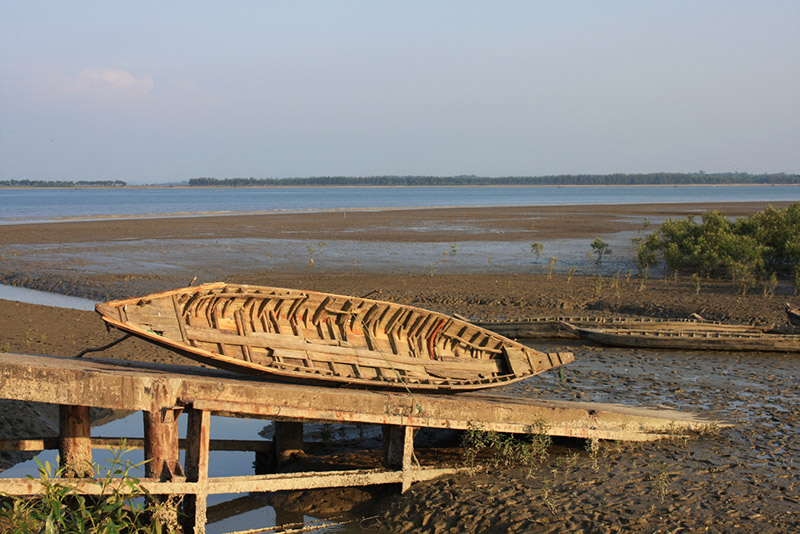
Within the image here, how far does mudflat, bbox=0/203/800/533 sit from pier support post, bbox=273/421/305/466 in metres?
1.02

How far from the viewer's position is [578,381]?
13.8 metres

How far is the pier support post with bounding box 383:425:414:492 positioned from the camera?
864 cm

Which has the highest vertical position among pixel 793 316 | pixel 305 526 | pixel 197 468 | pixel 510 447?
pixel 793 316

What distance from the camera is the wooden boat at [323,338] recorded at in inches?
343

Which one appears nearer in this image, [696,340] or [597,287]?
[696,340]

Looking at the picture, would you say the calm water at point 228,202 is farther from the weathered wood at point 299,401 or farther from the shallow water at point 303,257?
the weathered wood at point 299,401

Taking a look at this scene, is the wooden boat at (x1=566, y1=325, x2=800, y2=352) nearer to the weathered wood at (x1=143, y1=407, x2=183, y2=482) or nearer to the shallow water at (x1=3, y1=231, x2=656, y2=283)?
the shallow water at (x1=3, y1=231, x2=656, y2=283)

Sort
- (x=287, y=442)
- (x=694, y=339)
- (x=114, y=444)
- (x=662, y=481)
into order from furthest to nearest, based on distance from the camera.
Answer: (x=694, y=339)
(x=287, y=442)
(x=114, y=444)
(x=662, y=481)

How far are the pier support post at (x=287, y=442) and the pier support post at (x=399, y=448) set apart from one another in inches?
57.7

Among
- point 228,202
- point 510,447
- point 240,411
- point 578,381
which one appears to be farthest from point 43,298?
point 228,202

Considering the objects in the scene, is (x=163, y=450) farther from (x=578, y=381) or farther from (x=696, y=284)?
(x=696, y=284)

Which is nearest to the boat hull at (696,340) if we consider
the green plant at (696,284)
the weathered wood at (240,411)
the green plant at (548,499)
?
the green plant at (696,284)

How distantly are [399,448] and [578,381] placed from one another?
6071mm

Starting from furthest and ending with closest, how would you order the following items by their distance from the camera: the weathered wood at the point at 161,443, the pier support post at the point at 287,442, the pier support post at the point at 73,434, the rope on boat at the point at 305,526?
1. the pier support post at the point at 287,442
2. the rope on boat at the point at 305,526
3. the pier support post at the point at 73,434
4. the weathered wood at the point at 161,443
